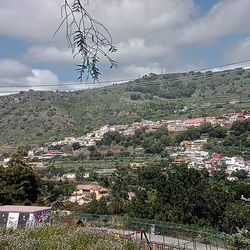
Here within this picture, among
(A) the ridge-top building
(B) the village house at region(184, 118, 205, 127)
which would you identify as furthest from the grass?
(B) the village house at region(184, 118, 205, 127)

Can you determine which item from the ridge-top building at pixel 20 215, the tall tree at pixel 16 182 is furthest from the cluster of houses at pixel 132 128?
the ridge-top building at pixel 20 215

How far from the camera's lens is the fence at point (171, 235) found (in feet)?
52.2

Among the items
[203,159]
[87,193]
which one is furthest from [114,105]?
[87,193]

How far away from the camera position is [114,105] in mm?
140875

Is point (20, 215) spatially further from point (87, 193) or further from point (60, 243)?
point (87, 193)

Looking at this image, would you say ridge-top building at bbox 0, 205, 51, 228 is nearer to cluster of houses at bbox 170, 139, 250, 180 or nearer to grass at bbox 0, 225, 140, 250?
grass at bbox 0, 225, 140, 250

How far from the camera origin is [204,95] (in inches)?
5743

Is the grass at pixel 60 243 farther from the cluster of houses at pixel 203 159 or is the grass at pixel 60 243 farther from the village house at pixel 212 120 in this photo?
the village house at pixel 212 120

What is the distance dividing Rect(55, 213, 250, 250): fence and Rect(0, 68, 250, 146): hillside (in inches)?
3188

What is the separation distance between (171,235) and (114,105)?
12139 centimetres

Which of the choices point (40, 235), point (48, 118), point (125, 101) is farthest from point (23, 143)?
point (40, 235)

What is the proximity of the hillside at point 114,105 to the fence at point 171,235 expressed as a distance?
81.0 m

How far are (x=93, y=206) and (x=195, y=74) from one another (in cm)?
15696

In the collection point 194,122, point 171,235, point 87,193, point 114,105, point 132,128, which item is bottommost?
point 171,235
